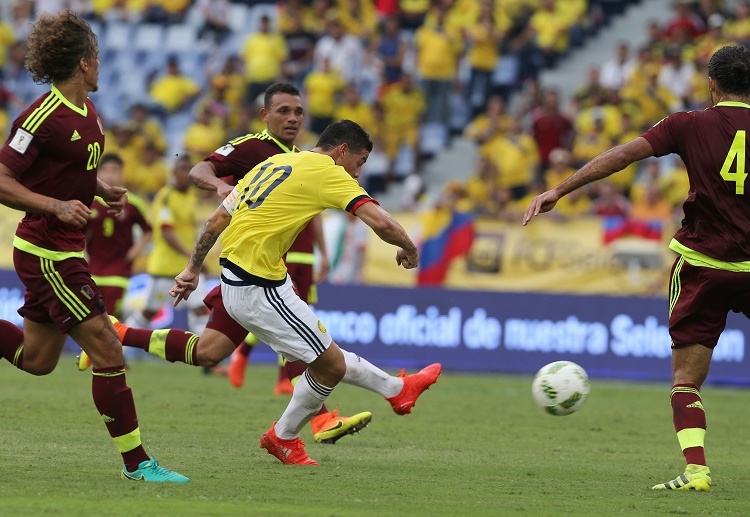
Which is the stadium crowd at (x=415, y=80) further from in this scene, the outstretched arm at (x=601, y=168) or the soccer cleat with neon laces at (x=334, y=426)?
the outstretched arm at (x=601, y=168)

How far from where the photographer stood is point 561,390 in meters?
9.27

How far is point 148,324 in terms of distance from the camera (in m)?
17.5

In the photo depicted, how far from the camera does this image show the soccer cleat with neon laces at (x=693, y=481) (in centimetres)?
805

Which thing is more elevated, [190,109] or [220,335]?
[190,109]

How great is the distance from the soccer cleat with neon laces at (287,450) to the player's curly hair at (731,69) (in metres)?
3.65

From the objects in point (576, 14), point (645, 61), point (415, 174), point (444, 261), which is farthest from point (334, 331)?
point (576, 14)

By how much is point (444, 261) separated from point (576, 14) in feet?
27.7

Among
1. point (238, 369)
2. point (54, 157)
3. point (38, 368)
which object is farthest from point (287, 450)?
point (238, 369)

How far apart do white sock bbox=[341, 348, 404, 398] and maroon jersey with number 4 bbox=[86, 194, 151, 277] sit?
712 centimetres

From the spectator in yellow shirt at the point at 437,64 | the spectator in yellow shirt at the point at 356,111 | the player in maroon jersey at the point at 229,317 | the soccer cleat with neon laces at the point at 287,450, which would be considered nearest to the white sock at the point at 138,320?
the player in maroon jersey at the point at 229,317

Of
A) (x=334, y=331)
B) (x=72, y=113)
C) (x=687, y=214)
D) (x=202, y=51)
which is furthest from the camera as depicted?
(x=202, y=51)

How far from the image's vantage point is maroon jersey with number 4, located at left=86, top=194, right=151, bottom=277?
15258mm

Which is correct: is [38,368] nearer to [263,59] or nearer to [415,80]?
[415,80]

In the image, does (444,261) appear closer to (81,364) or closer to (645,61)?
(645,61)
